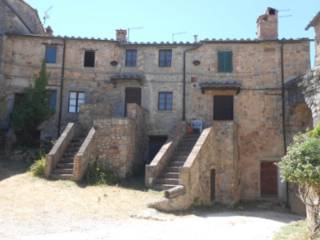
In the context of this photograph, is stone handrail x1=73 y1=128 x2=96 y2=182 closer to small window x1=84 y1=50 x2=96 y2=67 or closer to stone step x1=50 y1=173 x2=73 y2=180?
stone step x1=50 y1=173 x2=73 y2=180

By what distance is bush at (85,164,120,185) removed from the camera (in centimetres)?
1519

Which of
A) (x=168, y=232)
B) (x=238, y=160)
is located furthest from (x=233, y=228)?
(x=238, y=160)

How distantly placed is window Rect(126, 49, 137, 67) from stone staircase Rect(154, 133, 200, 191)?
5.59m

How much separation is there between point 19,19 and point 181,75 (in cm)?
1012

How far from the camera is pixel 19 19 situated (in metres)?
21.3

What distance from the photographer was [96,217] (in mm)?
10992

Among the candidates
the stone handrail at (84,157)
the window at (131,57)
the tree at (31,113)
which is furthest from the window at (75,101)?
the stone handrail at (84,157)

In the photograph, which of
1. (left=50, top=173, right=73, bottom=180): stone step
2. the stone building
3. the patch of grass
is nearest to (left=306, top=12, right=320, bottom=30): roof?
the stone building

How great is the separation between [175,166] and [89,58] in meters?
9.07

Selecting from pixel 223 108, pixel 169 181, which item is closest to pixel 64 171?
pixel 169 181

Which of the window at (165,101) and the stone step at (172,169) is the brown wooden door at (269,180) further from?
the stone step at (172,169)

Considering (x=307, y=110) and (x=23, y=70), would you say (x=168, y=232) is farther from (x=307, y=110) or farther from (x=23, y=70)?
(x=23, y=70)

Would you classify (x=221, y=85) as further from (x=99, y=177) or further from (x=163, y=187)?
(x=99, y=177)

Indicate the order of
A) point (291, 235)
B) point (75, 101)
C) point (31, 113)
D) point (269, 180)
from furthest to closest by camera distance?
point (75, 101) → point (269, 180) → point (31, 113) → point (291, 235)
